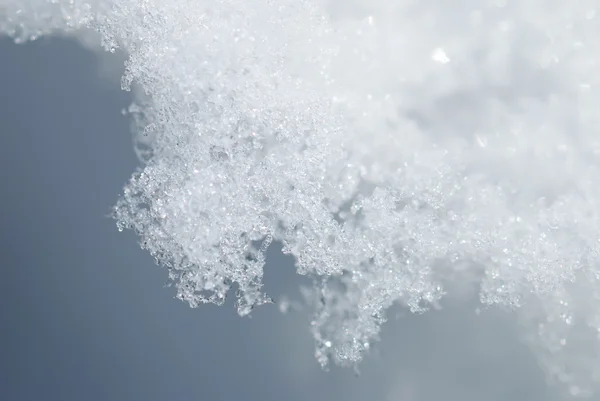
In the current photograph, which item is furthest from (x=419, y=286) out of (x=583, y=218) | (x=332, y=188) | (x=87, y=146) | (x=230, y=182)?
(x=87, y=146)

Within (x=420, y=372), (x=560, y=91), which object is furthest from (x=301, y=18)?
(x=420, y=372)

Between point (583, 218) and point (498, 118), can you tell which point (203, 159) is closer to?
point (498, 118)

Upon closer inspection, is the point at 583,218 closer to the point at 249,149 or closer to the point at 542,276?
the point at 542,276

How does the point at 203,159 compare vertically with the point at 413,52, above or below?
below

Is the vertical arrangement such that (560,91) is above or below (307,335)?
above

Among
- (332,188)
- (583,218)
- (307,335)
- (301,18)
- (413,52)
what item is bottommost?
(307,335)

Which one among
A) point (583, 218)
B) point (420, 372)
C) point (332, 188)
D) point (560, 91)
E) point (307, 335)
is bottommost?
point (420, 372)
